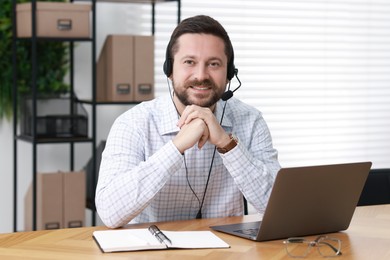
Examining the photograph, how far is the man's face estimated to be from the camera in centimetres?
236

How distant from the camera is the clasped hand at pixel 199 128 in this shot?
2.17 metres

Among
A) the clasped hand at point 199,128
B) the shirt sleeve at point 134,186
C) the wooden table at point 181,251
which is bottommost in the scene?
the wooden table at point 181,251

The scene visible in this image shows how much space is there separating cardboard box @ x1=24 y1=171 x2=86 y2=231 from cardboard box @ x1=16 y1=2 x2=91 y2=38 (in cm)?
68

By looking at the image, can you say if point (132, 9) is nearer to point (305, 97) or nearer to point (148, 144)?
point (305, 97)

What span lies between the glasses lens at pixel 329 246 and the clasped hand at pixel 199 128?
1.56 ft

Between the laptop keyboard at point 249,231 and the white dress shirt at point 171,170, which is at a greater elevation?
the white dress shirt at point 171,170

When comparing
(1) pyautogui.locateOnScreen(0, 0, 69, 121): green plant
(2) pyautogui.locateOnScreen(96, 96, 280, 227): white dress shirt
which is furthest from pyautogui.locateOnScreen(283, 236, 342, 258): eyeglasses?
(1) pyautogui.locateOnScreen(0, 0, 69, 121): green plant

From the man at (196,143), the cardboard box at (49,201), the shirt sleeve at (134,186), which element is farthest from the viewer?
the cardboard box at (49,201)

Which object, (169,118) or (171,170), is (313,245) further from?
(169,118)

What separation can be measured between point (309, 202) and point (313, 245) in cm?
12

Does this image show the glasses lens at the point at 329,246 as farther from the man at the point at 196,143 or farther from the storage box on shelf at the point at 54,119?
the storage box on shelf at the point at 54,119

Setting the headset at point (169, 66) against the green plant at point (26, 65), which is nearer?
the headset at point (169, 66)

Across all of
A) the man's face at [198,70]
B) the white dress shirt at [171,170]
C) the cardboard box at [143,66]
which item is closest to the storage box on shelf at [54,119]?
the cardboard box at [143,66]

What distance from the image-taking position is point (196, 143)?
2.40 m
